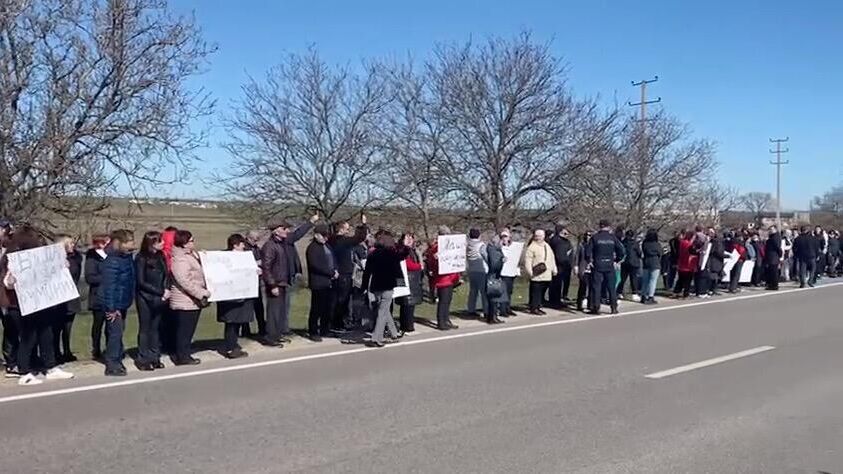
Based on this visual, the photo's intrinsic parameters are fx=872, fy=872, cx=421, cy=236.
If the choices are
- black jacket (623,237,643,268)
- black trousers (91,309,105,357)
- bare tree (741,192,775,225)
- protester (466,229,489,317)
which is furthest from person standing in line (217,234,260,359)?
bare tree (741,192,775,225)

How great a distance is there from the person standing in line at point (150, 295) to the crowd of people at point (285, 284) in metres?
0.01

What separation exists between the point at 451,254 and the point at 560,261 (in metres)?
3.55

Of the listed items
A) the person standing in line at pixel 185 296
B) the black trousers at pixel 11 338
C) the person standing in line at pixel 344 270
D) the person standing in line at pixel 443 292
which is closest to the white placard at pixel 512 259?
the person standing in line at pixel 443 292

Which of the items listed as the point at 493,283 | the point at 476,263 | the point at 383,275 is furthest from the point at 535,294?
the point at 383,275

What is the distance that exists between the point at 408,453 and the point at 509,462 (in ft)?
2.59

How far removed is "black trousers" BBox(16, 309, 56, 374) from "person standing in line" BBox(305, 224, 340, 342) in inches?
165

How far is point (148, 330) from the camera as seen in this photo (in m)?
10.7

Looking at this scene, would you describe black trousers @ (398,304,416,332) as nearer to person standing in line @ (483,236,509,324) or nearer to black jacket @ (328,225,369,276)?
black jacket @ (328,225,369,276)

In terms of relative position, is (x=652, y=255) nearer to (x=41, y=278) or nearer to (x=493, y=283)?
(x=493, y=283)

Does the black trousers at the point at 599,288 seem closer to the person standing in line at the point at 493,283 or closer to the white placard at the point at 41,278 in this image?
the person standing in line at the point at 493,283

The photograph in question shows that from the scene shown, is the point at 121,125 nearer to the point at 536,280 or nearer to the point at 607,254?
the point at 536,280

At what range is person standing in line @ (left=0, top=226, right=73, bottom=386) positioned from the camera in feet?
31.3

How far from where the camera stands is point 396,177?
25688 mm

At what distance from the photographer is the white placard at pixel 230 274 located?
457 inches
